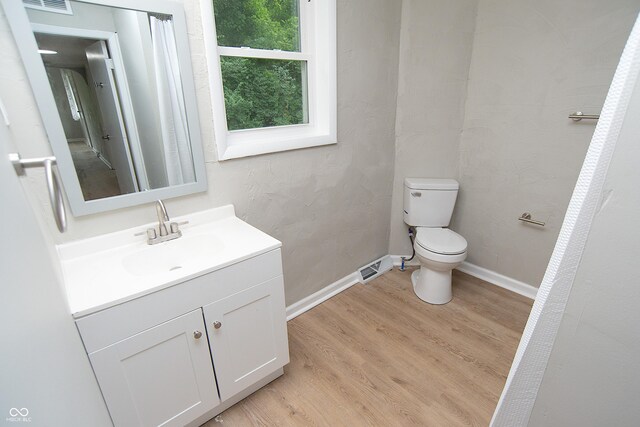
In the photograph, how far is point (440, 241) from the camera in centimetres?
210

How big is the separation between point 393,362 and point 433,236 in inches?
36.1

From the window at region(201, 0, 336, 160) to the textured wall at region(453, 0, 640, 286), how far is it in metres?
1.14

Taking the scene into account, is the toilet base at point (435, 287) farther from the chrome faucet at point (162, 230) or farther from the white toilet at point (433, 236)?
the chrome faucet at point (162, 230)

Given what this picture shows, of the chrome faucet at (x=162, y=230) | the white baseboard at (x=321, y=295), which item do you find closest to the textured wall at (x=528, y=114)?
the white baseboard at (x=321, y=295)

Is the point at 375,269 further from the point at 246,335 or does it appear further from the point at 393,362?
the point at 246,335

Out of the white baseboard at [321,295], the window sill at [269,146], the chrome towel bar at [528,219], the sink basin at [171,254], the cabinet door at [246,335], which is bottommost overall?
the white baseboard at [321,295]

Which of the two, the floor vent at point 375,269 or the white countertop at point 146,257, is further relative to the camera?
the floor vent at point 375,269

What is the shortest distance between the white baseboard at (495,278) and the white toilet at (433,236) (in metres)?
0.22

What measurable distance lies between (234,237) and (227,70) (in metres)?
0.86

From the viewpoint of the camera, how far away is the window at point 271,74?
1494mm

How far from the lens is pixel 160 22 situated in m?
1.25

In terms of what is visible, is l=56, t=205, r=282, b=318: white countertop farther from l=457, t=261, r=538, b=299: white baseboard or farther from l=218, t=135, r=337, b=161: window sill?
l=457, t=261, r=538, b=299: white baseboard

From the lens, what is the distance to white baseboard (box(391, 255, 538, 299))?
2.21 m

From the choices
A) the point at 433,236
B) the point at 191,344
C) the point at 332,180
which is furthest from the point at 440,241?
the point at 191,344
